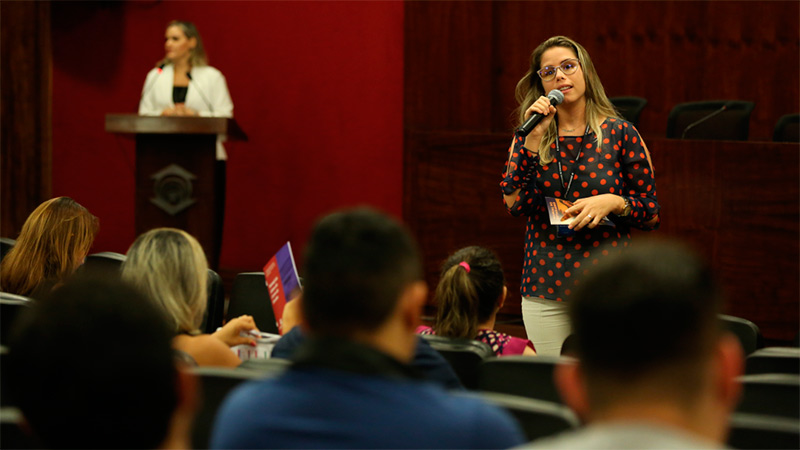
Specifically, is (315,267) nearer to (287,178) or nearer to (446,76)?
(446,76)

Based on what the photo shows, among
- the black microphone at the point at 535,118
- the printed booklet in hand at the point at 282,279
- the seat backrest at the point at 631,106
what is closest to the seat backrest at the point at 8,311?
the printed booklet in hand at the point at 282,279

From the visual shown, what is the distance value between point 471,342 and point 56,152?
577 centimetres

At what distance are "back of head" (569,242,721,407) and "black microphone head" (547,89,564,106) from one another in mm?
1766

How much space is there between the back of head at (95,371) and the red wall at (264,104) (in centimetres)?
530

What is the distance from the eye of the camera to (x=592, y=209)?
258 centimetres

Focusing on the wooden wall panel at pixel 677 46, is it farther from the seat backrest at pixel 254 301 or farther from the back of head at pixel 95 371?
the back of head at pixel 95 371

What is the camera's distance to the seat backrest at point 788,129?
16.6 feet

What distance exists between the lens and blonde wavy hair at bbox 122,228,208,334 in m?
2.06

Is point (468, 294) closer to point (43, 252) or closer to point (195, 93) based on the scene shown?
point (43, 252)

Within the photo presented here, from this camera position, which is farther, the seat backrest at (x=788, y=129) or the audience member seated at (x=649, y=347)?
the seat backrest at (x=788, y=129)

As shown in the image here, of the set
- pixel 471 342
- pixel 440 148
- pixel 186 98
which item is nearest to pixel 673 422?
pixel 471 342

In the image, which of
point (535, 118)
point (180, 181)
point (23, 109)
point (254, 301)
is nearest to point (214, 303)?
point (254, 301)

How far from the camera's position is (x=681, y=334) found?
0.96m

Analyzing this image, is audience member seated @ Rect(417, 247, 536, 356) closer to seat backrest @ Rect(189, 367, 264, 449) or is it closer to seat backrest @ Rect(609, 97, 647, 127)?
seat backrest @ Rect(189, 367, 264, 449)
